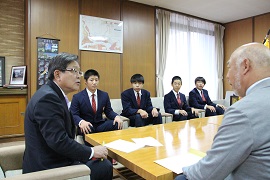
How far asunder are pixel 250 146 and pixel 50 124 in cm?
101

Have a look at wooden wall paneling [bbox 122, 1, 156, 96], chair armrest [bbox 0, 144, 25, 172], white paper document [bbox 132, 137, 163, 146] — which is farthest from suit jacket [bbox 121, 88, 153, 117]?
chair armrest [bbox 0, 144, 25, 172]

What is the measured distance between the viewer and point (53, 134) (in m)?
1.20

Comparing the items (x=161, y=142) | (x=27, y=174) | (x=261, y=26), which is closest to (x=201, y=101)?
(x=261, y=26)

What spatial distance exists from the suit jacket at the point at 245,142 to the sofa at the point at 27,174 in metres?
0.69

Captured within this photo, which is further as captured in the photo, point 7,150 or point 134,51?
point 134,51

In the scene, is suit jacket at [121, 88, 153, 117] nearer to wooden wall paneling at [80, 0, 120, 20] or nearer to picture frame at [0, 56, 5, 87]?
wooden wall paneling at [80, 0, 120, 20]

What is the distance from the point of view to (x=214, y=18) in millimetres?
5875

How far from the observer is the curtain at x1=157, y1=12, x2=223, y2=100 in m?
5.35

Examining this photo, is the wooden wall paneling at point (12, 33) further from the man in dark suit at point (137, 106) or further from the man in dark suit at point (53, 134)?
the man in dark suit at point (53, 134)

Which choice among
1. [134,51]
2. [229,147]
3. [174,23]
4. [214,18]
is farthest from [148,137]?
[214,18]

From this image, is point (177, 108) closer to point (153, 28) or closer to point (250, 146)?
point (153, 28)

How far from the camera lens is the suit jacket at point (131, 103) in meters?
3.50

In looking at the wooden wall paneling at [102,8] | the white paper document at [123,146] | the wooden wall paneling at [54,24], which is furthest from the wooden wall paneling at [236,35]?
the white paper document at [123,146]

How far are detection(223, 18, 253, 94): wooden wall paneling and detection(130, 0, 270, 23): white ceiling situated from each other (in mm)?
252
